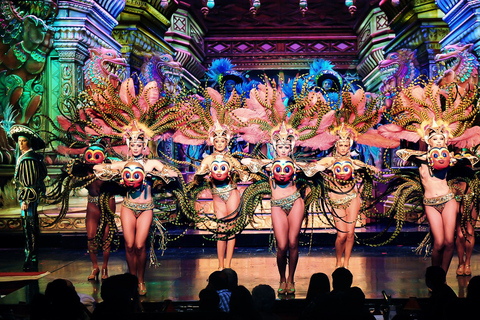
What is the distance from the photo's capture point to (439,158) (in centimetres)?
492

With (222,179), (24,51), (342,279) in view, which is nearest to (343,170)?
(222,179)

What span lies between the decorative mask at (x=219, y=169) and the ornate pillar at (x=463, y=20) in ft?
14.0

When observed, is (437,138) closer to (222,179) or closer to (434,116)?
(434,116)

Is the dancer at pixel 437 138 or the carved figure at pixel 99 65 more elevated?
the carved figure at pixel 99 65

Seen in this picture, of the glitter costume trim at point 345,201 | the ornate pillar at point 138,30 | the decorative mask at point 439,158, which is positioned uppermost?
the ornate pillar at point 138,30

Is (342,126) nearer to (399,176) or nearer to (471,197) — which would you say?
(399,176)

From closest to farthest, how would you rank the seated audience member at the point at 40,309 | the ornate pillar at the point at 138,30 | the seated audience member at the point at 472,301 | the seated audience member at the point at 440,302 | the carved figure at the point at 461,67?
the seated audience member at the point at 472,301
the seated audience member at the point at 440,302
the seated audience member at the point at 40,309
the carved figure at the point at 461,67
the ornate pillar at the point at 138,30

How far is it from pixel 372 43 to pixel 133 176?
9794 mm

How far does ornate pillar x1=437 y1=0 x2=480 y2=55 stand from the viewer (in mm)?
7270

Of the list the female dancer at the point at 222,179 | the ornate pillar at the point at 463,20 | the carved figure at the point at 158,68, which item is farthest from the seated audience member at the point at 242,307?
the carved figure at the point at 158,68

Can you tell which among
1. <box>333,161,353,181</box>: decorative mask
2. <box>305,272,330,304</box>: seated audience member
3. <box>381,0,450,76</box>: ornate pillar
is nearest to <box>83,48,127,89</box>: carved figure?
<box>333,161,353,181</box>: decorative mask

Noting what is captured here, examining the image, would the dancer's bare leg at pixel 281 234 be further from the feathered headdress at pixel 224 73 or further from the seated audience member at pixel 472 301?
the feathered headdress at pixel 224 73

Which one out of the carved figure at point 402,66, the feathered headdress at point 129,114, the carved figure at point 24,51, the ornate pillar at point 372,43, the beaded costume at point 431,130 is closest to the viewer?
the beaded costume at point 431,130

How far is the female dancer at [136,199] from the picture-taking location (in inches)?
189
